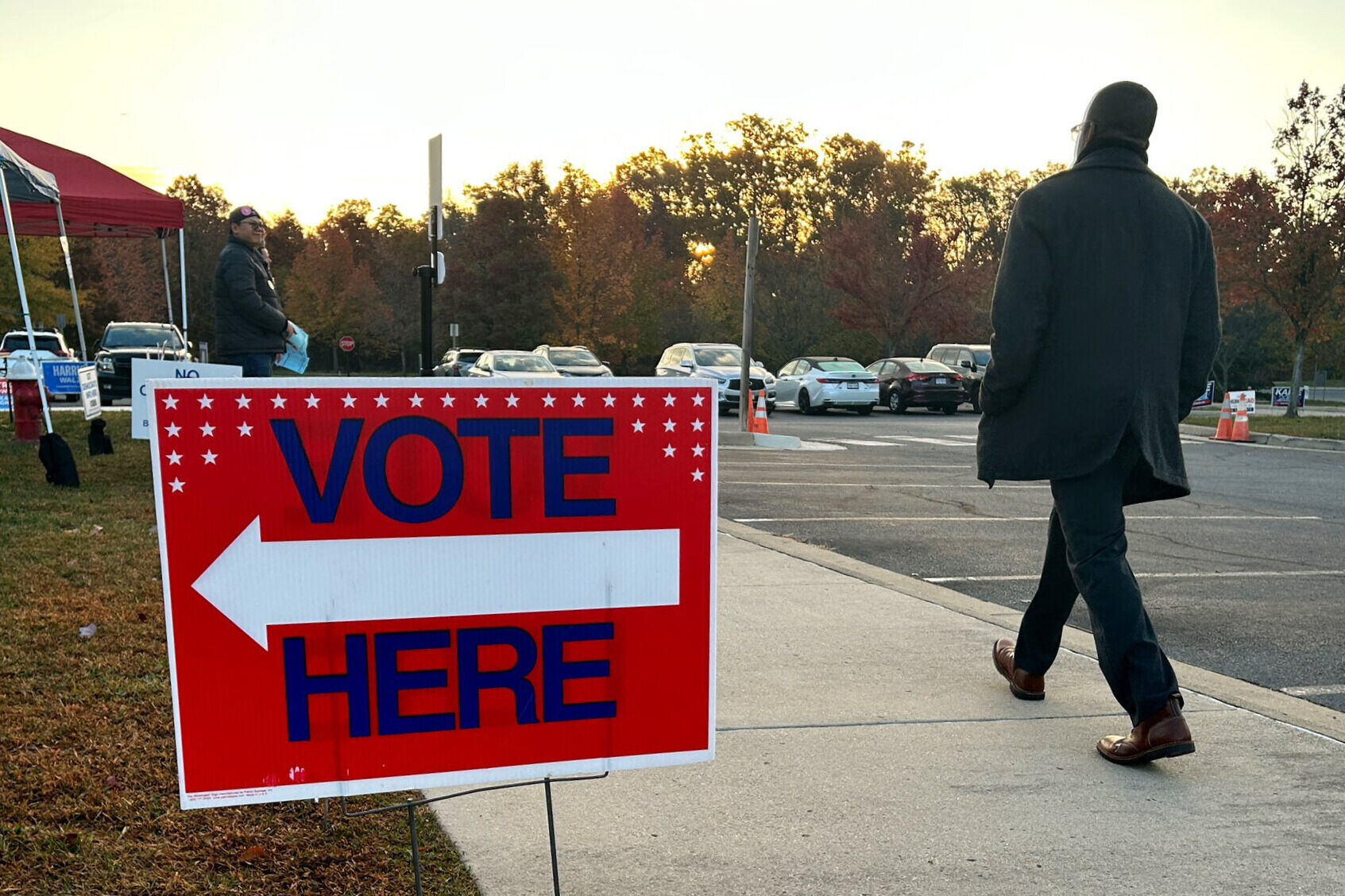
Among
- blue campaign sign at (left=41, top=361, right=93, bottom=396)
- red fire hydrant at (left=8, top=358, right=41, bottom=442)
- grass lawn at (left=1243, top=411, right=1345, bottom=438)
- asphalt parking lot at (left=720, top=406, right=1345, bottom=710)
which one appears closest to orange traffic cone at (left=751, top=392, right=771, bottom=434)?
asphalt parking lot at (left=720, top=406, right=1345, bottom=710)

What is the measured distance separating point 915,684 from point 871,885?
5.57 ft

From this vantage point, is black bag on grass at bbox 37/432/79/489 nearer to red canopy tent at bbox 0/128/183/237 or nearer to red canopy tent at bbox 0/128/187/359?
red canopy tent at bbox 0/128/187/359

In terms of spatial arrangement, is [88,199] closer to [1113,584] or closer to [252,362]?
[252,362]

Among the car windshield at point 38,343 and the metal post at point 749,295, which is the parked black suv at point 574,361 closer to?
the metal post at point 749,295

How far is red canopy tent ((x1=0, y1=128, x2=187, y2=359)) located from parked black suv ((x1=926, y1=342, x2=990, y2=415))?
20022 mm

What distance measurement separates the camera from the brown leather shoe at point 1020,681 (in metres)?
4.27

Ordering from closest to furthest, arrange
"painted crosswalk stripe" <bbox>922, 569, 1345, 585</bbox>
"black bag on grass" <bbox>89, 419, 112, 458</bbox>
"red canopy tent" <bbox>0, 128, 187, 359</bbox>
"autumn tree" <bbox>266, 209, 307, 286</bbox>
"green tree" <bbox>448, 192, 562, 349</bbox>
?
1. "painted crosswalk stripe" <bbox>922, 569, 1345, 585</bbox>
2. "black bag on grass" <bbox>89, 419, 112, 458</bbox>
3. "red canopy tent" <bbox>0, 128, 187, 359</bbox>
4. "green tree" <bbox>448, 192, 562, 349</bbox>
5. "autumn tree" <bbox>266, 209, 307, 286</bbox>

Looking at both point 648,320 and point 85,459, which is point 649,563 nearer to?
point 85,459

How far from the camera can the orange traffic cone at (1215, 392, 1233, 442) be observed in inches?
864

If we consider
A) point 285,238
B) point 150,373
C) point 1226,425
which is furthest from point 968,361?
point 285,238

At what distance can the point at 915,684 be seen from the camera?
4.43 metres

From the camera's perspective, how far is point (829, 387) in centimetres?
2850

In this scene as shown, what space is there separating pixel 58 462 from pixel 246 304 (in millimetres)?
2517

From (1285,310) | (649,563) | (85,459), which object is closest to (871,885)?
(649,563)
